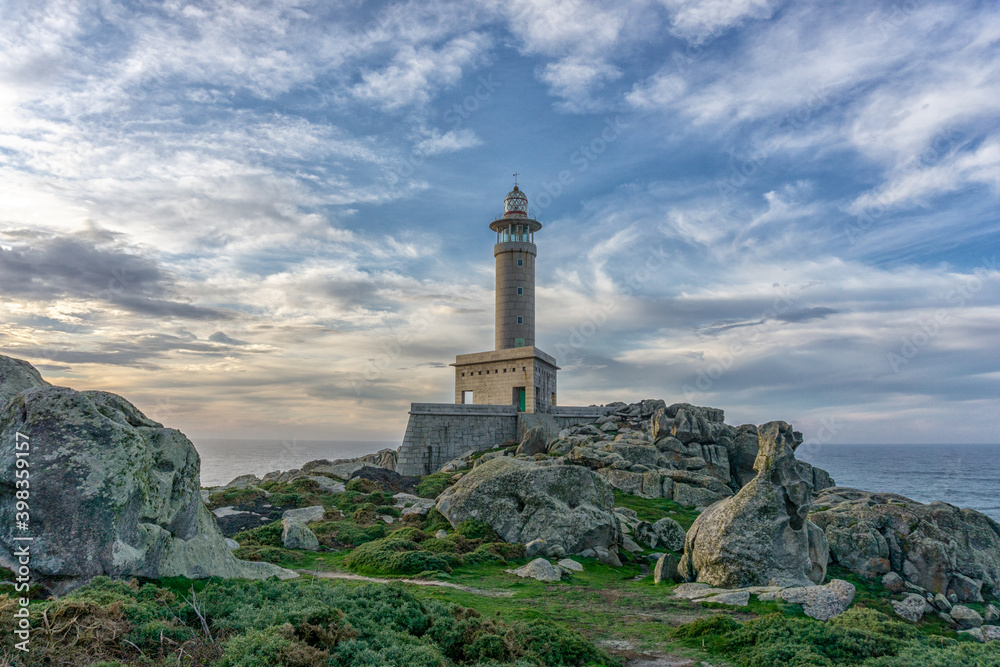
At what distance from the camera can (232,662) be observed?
24.3ft

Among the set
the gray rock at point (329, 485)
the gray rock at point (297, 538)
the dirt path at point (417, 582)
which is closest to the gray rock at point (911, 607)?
the dirt path at point (417, 582)

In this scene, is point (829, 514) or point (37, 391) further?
point (829, 514)

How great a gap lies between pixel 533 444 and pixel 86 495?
117 feet

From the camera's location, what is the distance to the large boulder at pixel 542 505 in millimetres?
21516

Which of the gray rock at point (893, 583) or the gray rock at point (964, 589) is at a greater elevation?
the gray rock at point (893, 583)

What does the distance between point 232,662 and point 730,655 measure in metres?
8.79

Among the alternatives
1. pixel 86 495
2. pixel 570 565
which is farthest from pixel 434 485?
pixel 86 495

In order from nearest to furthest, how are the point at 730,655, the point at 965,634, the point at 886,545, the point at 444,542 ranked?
the point at 730,655, the point at 965,634, the point at 444,542, the point at 886,545

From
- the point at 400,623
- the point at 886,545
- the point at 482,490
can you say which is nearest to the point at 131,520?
the point at 400,623

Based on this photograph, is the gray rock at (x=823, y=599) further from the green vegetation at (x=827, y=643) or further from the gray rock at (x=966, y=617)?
the gray rock at (x=966, y=617)

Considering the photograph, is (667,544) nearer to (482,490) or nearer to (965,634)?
(482,490)

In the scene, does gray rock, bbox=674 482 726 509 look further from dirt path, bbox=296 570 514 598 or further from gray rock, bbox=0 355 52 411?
gray rock, bbox=0 355 52 411

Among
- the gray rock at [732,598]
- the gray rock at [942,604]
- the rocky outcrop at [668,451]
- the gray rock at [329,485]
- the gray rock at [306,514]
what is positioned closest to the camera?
the gray rock at [732,598]

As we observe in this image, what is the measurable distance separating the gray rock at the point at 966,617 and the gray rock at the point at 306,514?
24.2 m
